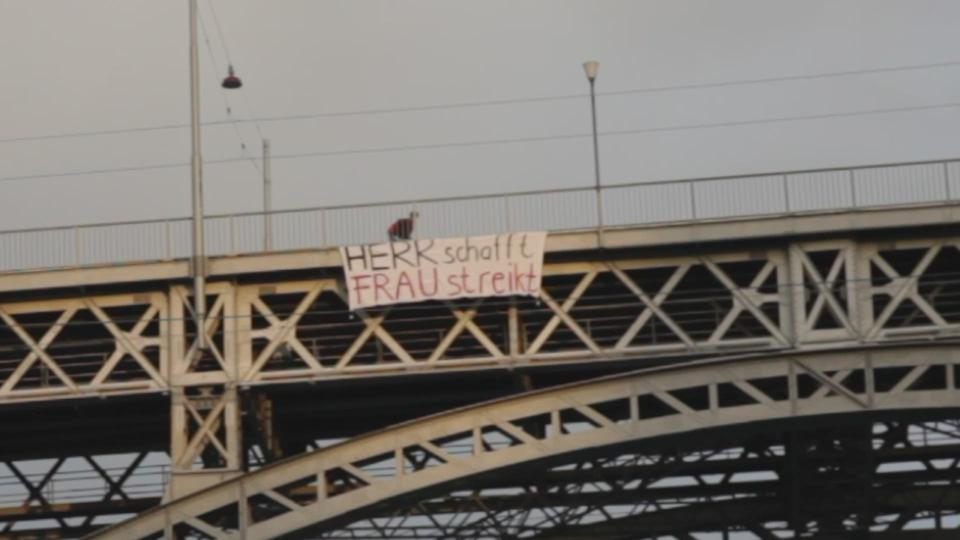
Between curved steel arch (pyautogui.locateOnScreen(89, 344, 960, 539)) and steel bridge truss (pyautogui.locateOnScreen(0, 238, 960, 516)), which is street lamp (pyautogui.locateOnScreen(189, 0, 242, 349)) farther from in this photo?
curved steel arch (pyautogui.locateOnScreen(89, 344, 960, 539))

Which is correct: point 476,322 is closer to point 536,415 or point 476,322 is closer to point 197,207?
point 536,415

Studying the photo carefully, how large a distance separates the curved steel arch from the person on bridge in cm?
413

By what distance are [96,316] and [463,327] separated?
7.24 m

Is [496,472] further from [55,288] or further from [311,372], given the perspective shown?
[55,288]

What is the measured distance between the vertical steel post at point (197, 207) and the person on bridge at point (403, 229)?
3.66 m

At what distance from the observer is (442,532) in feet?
169

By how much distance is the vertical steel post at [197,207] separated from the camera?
44.0 m

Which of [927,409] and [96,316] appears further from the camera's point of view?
[96,316]

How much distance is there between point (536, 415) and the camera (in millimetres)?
42562

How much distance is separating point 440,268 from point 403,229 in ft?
4.47

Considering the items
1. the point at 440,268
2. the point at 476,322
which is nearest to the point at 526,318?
the point at 476,322

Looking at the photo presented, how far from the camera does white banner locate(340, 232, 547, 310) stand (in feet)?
144

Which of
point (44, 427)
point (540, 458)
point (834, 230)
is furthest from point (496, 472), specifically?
point (44, 427)

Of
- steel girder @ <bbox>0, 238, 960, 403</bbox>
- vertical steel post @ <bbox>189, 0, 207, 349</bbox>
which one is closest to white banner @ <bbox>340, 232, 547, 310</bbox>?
steel girder @ <bbox>0, 238, 960, 403</bbox>
